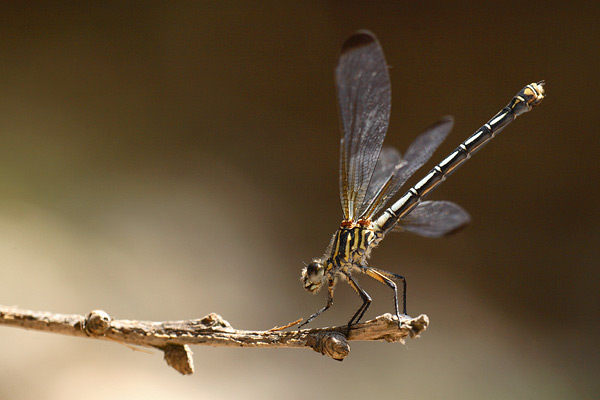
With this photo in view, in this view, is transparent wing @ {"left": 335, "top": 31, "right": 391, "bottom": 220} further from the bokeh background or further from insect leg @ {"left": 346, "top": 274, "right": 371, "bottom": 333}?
the bokeh background

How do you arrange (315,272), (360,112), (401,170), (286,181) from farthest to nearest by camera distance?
(286,181), (401,170), (360,112), (315,272)

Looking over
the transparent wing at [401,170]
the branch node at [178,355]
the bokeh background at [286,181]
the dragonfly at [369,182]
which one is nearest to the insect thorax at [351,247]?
the dragonfly at [369,182]

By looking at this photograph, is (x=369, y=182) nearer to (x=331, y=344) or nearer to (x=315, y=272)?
(x=315, y=272)

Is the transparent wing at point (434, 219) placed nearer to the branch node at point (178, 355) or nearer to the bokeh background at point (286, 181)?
the branch node at point (178, 355)

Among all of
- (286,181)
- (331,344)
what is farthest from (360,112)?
(286,181)

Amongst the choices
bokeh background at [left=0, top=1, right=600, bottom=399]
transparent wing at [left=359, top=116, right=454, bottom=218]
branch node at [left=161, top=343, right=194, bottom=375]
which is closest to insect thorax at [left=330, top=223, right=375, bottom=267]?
transparent wing at [left=359, top=116, right=454, bottom=218]

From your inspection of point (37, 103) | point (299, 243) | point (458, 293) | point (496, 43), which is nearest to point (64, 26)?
point (37, 103)
